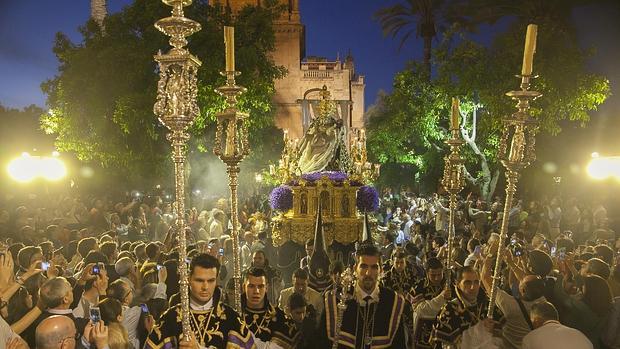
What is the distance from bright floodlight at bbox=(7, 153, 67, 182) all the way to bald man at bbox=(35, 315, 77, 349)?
1300cm

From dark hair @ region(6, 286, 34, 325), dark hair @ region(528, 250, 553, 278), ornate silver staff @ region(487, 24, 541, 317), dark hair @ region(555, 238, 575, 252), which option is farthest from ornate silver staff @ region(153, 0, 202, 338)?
dark hair @ region(555, 238, 575, 252)

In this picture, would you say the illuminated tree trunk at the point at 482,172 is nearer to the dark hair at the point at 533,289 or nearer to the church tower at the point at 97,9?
the dark hair at the point at 533,289

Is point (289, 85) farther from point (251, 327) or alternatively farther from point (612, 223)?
point (251, 327)

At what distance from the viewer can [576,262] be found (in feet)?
27.3

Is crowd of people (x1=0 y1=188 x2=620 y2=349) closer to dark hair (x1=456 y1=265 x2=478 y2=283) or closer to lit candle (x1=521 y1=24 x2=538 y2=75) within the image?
dark hair (x1=456 y1=265 x2=478 y2=283)

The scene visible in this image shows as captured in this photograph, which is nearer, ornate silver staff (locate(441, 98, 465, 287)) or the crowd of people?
the crowd of people

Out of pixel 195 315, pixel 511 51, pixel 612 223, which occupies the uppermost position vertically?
pixel 511 51

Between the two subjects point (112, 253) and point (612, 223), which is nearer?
point (112, 253)

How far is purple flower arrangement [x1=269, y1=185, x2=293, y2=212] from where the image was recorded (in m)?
15.2

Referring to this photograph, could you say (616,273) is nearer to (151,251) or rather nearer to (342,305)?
(342,305)

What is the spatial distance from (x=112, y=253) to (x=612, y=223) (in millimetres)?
17415

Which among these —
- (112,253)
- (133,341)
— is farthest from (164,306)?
(112,253)

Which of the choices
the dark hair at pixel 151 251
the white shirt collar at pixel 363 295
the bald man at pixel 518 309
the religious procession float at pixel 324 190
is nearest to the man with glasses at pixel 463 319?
the bald man at pixel 518 309

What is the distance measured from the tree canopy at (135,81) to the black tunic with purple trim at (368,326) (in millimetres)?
15222
